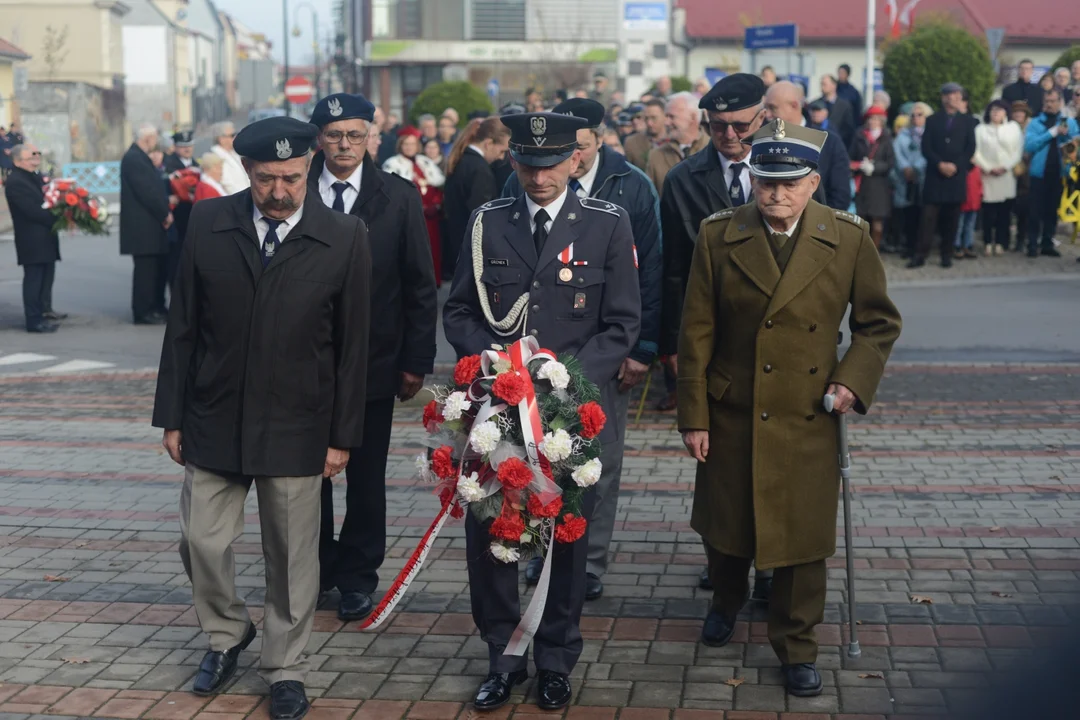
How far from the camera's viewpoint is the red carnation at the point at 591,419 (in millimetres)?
5141

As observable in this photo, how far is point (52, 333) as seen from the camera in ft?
Answer: 49.7

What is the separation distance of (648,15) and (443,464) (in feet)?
165

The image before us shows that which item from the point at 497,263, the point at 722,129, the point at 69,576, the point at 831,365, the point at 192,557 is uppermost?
the point at 722,129

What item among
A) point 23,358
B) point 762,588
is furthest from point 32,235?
point 762,588

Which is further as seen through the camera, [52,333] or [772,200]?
[52,333]

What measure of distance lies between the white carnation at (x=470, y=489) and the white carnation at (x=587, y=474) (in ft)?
1.12

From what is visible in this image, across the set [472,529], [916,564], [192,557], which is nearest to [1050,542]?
[916,564]

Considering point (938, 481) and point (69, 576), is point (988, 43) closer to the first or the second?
point (938, 481)

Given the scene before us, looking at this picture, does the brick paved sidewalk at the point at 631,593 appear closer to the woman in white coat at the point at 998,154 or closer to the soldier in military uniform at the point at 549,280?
the soldier in military uniform at the point at 549,280

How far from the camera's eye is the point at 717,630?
19.0 feet

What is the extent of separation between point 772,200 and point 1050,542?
2.68 meters

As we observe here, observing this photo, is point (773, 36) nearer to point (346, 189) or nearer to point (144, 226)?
point (144, 226)

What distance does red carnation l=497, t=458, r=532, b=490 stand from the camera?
5035 millimetres

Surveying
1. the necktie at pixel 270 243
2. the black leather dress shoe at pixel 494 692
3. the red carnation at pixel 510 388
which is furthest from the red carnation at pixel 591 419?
the necktie at pixel 270 243
